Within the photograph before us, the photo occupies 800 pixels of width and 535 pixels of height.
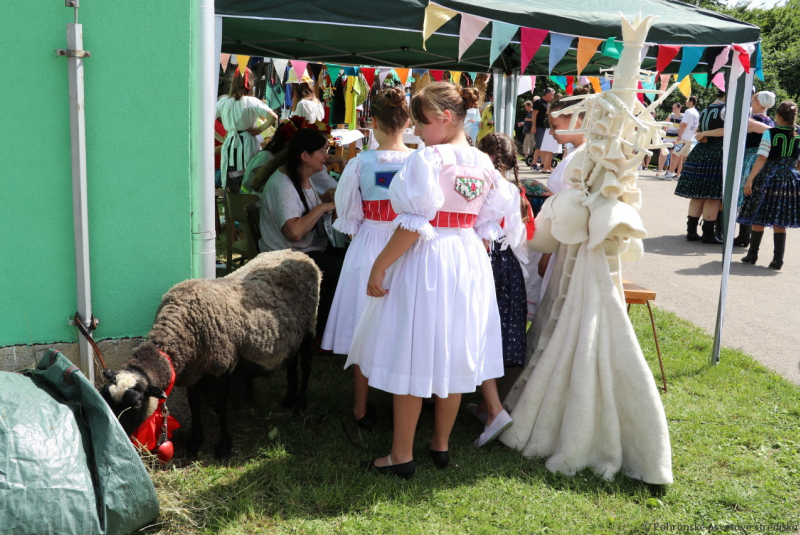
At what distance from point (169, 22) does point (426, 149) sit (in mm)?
1320

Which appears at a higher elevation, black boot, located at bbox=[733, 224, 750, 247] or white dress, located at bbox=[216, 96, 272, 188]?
white dress, located at bbox=[216, 96, 272, 188]

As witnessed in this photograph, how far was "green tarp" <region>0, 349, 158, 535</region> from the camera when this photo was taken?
2262 millimetres

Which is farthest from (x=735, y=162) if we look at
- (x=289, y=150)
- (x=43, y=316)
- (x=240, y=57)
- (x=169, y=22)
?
(x=240, y=57)

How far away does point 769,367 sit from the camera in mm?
4934

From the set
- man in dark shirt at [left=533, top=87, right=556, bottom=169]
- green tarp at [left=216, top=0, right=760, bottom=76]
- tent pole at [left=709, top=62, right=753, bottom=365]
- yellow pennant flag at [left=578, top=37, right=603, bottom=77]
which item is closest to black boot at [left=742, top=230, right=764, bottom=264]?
green tarp at [left=216, top=0, right=760, bottom=76]

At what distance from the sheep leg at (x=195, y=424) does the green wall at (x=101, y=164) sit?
0.40 metres

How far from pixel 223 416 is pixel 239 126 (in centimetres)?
535

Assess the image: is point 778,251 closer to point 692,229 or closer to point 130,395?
point 692,229

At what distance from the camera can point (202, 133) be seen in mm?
3162

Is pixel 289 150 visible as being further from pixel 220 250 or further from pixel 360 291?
pixel 220 250

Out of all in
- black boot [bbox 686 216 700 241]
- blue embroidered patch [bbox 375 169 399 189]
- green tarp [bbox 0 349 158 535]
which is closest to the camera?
green tarp [bbox 0 349 158 535]

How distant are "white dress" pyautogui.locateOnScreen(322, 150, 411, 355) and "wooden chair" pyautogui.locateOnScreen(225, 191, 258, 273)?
1.75 metres

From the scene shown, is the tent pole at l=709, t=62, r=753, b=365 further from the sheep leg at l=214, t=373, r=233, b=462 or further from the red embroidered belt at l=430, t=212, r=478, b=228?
the sheep leg at l=214, t=373, r=233, b=462

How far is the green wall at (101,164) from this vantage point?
111 inches
